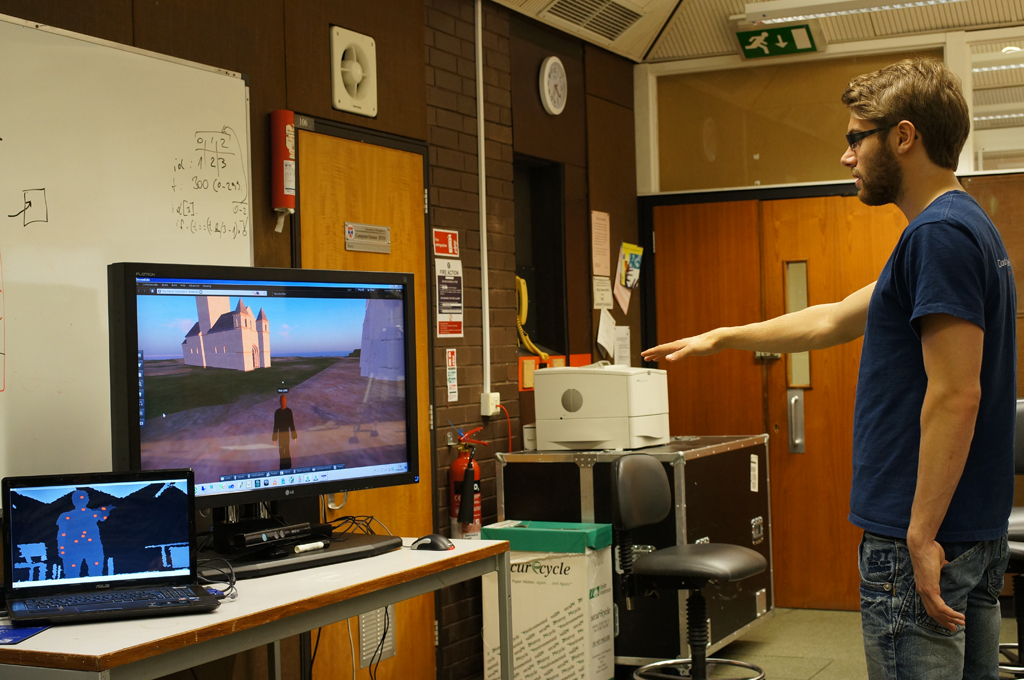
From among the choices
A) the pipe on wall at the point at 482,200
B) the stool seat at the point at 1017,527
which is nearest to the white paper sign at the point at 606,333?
the pipe on wall at the point at 482,200

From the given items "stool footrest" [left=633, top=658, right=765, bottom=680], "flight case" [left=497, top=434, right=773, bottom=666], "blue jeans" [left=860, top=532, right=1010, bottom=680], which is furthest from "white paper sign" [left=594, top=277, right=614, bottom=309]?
"blue jeans" [left=860, top=532, right=1010, bottom=680]

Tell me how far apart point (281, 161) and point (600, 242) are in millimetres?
2180

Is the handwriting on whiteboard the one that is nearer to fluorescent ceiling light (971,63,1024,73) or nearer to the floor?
the floor

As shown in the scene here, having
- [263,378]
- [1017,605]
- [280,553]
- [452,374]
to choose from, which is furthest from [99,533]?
[1017,605]

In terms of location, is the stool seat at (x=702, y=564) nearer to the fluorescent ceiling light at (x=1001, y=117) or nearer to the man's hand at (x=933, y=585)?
the man's hand at (x=933, y=585)

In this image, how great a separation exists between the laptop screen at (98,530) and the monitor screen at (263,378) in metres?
0.18

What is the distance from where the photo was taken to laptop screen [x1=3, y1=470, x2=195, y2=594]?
6.10 feet

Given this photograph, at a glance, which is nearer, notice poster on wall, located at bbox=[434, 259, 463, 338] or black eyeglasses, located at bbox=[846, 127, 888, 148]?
black eyeglasses, located at bbox=[846, 127, 888, 148]

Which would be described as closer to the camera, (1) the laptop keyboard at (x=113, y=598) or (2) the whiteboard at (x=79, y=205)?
(1) the laptop keyboard at (x=113, y=598)

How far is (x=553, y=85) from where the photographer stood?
181 inches

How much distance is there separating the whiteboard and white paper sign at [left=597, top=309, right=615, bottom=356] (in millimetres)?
2360

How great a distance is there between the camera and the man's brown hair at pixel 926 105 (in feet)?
5.44

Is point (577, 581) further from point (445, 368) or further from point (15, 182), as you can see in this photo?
point (15, 182)

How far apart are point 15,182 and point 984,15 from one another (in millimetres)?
4430
